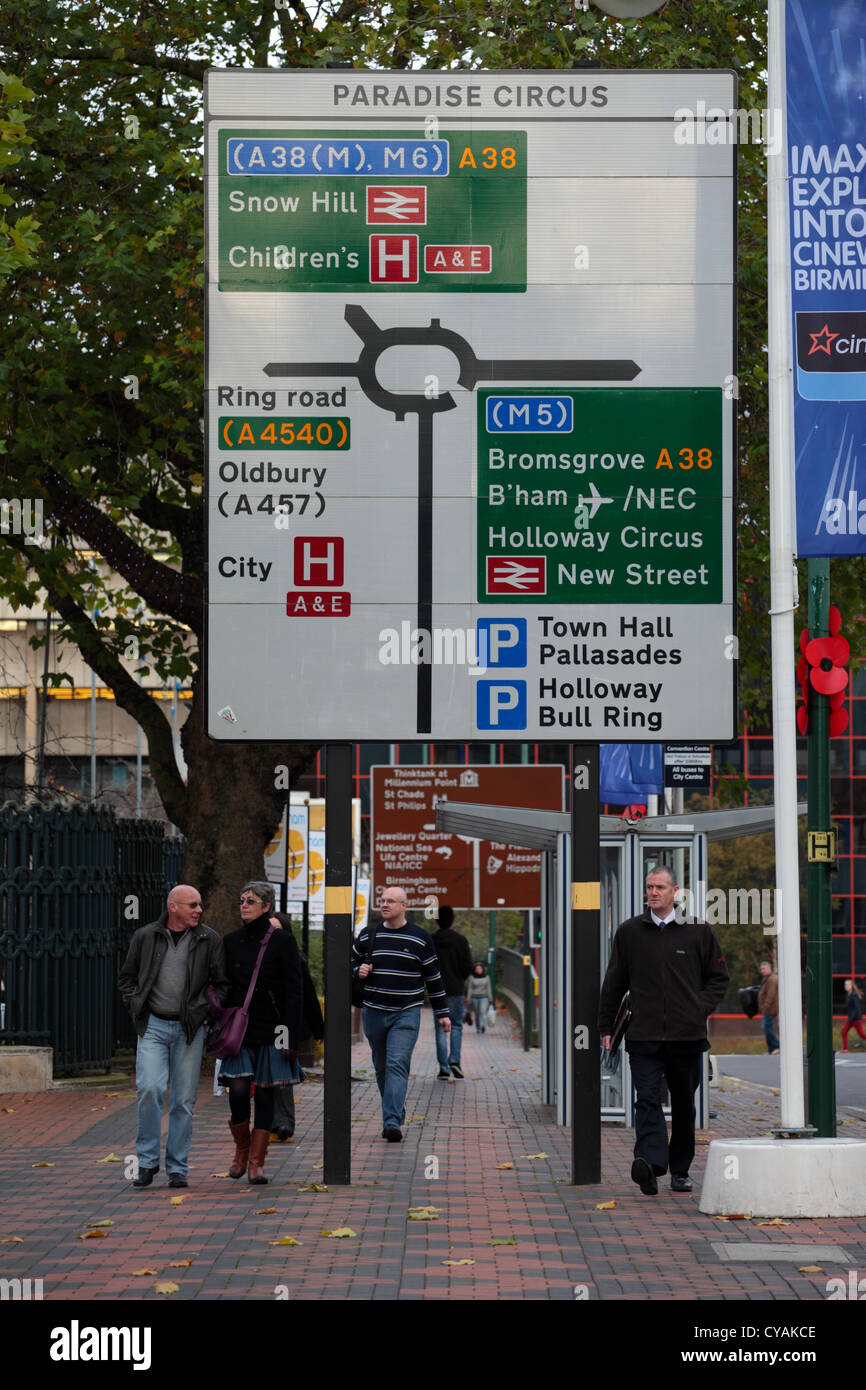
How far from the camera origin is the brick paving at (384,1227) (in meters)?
8.23

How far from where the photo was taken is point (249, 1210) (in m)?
10.7

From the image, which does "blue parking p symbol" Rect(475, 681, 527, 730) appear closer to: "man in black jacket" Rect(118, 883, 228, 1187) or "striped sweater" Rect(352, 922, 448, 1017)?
"man in black jacket" Rect(118, 883, 228, 1187)

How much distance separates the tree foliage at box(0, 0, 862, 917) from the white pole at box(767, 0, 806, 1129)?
20.2ft

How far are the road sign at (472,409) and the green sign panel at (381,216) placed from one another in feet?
0.04

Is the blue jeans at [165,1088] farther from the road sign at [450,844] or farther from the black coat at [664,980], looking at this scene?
the road sign at [450,844]

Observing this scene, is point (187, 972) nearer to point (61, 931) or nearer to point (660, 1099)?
point (660, 1099)

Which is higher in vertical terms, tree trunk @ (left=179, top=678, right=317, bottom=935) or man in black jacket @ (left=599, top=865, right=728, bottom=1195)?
tree trunk @ (left=179, top=678, right=317, bottom=935)

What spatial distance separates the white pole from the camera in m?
11.0

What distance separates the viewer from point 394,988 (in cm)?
1486

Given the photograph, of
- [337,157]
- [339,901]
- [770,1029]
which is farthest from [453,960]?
[337,157]

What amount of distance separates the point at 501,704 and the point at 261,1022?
7.75 feet

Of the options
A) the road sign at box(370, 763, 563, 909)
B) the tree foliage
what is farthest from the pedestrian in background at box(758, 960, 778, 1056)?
the tree foliage
